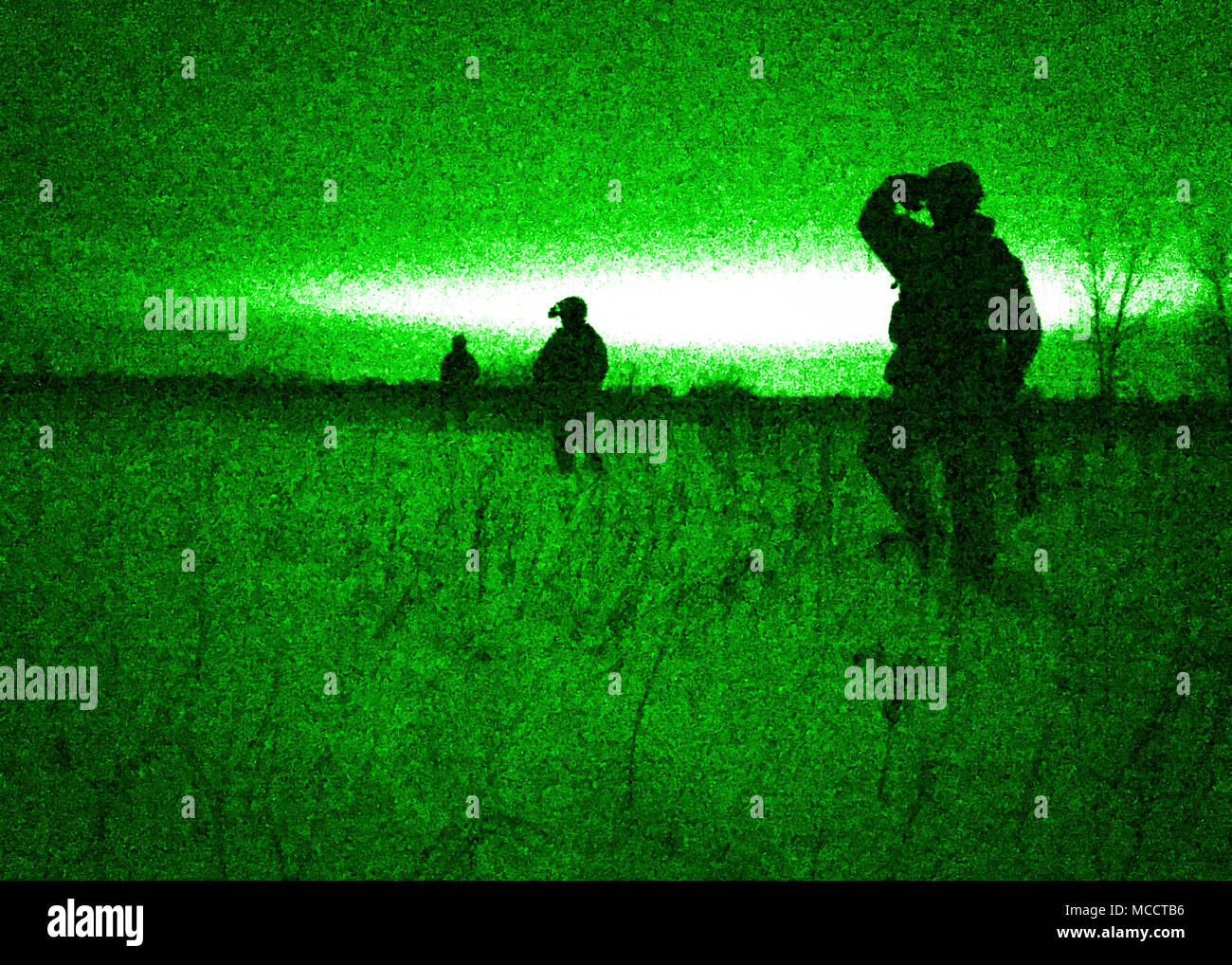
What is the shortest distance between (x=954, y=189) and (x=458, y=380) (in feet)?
5.43

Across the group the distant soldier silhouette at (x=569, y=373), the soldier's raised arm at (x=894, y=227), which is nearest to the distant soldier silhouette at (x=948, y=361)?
the soldier's raised arm at (x=894, y=227)

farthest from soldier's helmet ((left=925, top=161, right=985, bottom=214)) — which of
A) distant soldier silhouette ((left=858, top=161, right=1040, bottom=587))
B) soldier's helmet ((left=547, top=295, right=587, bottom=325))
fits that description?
soldier's helmet ((left=547, top=295, right=587, bottom=325))

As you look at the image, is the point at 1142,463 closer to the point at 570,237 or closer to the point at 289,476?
the point at 570,237

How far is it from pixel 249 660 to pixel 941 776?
6.03 ft

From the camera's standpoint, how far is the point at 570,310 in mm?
2857

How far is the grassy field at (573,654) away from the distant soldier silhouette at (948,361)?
0.37ft

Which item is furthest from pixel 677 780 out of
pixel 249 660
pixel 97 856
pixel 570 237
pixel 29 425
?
pixel 29 425

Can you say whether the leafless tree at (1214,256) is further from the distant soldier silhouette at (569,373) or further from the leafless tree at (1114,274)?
the distant soldier silhouette at (569,373)

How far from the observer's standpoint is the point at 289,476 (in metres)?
2.70

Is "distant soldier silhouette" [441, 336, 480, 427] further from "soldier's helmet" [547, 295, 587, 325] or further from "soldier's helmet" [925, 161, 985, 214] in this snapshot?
"soldier's helmet" [925, 161, 985, 214]

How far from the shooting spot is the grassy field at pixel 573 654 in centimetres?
219

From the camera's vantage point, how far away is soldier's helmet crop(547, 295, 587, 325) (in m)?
2.85

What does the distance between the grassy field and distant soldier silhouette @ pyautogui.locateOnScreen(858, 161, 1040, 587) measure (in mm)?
112
